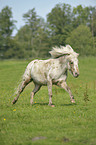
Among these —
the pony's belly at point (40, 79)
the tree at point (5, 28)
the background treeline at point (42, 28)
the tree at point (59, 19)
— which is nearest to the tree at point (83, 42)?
the background treeline at point (42, 28)

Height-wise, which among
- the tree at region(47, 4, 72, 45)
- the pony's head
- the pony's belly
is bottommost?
the pony's belly

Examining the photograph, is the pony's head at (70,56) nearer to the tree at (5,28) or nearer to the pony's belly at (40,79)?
the pony's belly at (40,79)

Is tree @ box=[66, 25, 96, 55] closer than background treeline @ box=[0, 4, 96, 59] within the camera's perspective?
Yes

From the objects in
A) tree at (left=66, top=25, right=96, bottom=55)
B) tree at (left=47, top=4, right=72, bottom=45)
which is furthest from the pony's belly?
tree at (left=47, top=4, right=72, bottom=45)

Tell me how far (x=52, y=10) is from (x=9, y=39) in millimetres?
15561

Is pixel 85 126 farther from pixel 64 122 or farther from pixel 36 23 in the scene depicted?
pixel 36 23

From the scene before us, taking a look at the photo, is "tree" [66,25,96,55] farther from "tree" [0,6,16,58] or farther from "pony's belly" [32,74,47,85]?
"pony's belly" [32,74,47,85]

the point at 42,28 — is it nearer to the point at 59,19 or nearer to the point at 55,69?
the point at 59,19

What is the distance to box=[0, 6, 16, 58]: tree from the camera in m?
83.3

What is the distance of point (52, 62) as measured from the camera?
11078 millimetres

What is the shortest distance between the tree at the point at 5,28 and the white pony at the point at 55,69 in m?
72.3

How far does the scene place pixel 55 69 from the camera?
10.8 m

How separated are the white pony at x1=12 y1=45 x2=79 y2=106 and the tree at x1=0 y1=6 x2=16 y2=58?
72.3m

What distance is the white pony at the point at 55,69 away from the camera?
10633mm
